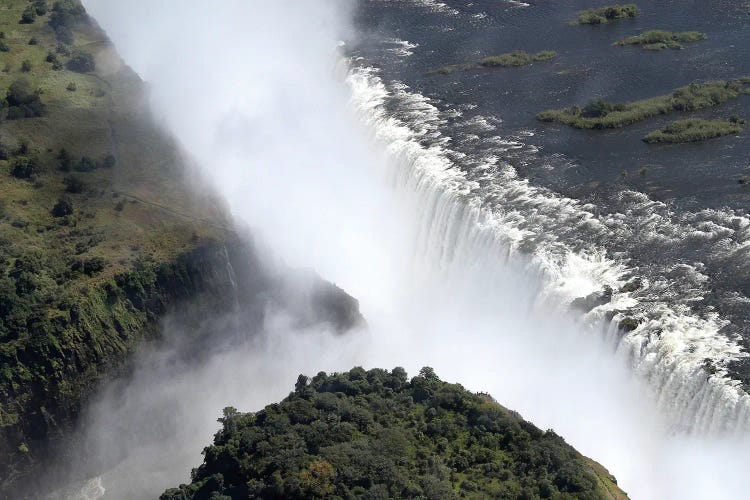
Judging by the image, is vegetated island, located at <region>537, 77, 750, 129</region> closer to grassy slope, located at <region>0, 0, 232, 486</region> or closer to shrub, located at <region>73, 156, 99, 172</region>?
grassy slope, located at <region>0, 0, 232, 486</region>

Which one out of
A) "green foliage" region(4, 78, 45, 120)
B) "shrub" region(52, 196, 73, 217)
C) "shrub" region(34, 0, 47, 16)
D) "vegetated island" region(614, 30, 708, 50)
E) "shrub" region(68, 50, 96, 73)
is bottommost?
"shrub" region(52, 196, 73, 217)

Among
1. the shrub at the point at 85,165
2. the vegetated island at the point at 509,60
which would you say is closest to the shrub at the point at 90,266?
the shrub at the point at 85,165

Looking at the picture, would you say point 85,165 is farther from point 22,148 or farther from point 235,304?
point 235,304

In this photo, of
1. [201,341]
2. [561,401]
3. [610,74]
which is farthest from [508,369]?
[610,74]

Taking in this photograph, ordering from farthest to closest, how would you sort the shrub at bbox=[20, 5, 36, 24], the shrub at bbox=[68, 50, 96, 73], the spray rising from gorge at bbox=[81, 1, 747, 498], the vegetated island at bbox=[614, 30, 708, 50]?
1. the shrub at bbox=[20, 5, 36, 24]
2. the shrub at bbox=[68, 50, 96, 73]
3. the vegetated island at bbox=[614, 30, 708, 50]
4. the spray rising from gorge at bbox=[81, 1, 747, 498]

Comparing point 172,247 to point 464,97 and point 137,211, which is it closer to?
point 137,211

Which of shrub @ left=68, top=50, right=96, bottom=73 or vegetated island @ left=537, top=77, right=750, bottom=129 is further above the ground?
vegetated island @ left=537, top=77, right=750, bottom=129

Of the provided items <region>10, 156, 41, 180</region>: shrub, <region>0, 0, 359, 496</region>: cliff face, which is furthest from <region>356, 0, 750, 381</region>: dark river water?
<region>10, 156, 41, 180</region>: shrub
